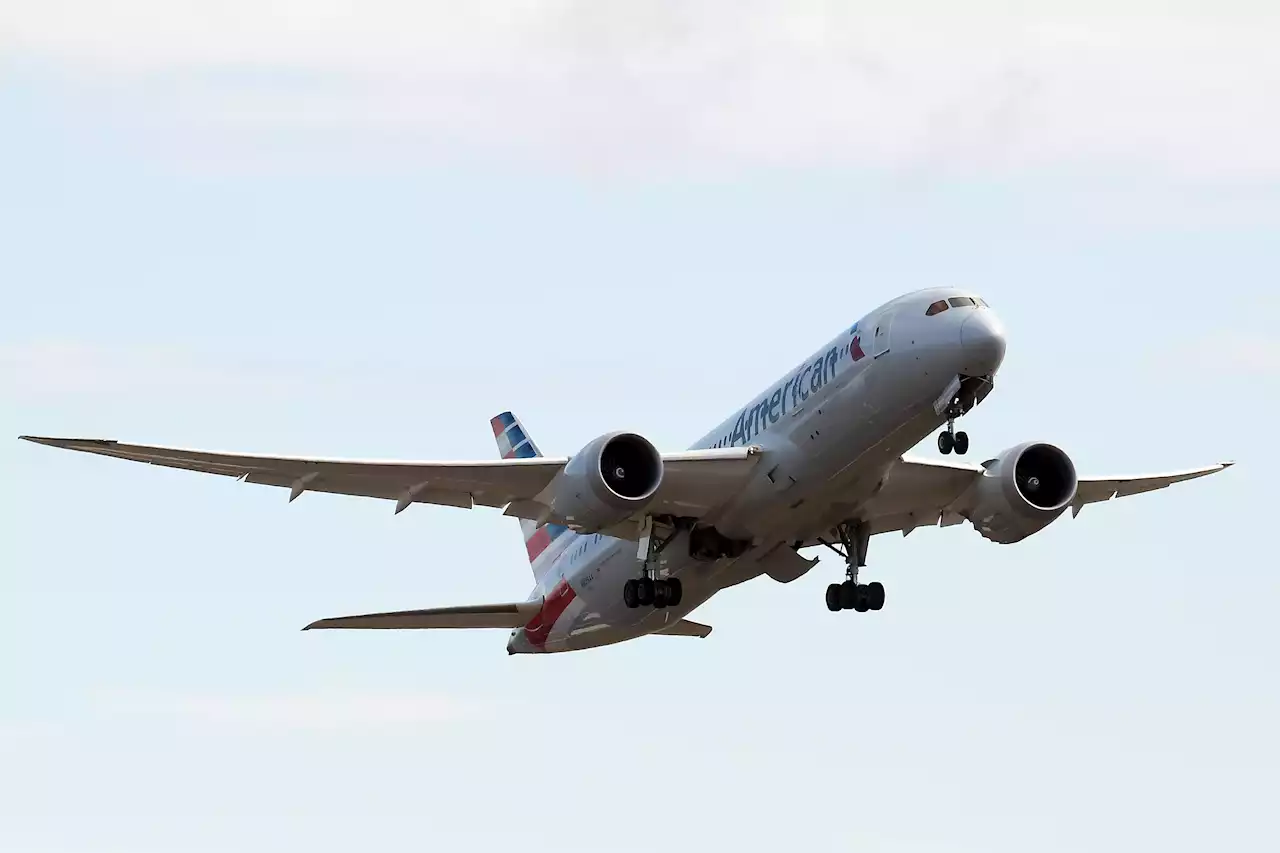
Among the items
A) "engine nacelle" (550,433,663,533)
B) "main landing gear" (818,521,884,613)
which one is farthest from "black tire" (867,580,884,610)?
"engine nacelle" (550,433,663,533)

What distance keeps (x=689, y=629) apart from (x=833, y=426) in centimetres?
1299

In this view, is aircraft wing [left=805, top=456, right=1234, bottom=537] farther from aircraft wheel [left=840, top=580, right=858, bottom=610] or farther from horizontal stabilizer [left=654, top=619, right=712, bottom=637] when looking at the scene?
horizontal stabilizer [left=654, top=619, right=712, bottom=637]

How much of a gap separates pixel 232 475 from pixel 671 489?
8.20m

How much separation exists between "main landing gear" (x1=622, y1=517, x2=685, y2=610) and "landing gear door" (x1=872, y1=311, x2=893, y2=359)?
6665 millimetres

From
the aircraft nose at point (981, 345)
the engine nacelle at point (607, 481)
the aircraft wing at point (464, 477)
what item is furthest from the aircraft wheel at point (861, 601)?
the aircraft nose at point (981, 345)

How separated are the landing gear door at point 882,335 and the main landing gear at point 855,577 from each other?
6.54 metres

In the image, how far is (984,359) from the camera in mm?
37125

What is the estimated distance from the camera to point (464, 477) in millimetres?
41250

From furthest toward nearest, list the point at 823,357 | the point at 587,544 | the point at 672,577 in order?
the point at 587,544 → the point at 672,577 → the point at 823,357

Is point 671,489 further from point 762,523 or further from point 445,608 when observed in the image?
point 445,608

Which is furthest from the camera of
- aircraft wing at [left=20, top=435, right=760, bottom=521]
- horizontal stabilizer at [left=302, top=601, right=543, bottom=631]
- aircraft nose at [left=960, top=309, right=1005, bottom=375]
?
horizontal stabilizer at [left=302, top=601, right=543, bottom=631]

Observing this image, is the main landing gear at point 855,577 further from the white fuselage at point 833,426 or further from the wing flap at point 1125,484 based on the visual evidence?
the wing flap at point 1125,484

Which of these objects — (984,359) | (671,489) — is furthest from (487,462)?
(984,359)

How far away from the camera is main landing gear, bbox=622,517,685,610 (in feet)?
140
